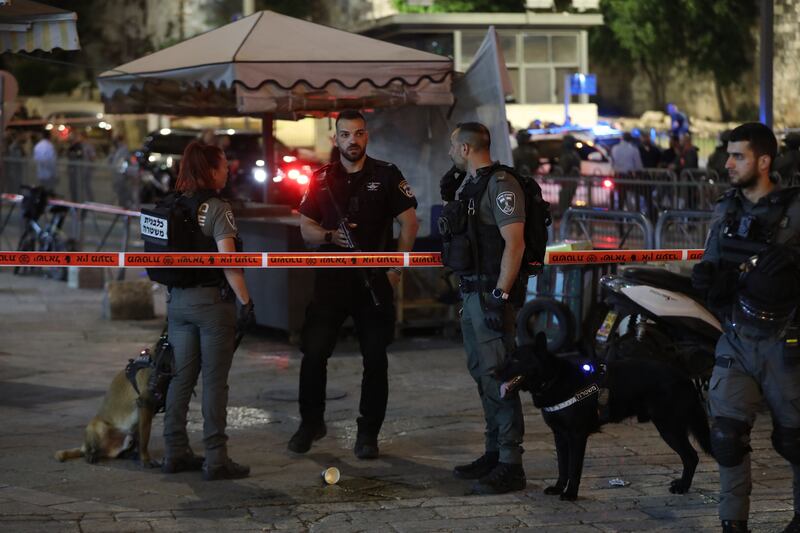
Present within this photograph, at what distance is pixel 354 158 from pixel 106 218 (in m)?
14.5

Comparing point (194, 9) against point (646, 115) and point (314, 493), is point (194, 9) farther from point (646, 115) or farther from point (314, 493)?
point (314, 493)

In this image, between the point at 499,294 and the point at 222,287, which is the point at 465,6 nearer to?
the point at 222,287

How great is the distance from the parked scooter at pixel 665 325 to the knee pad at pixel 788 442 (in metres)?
2.73

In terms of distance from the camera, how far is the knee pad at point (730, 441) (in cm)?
546

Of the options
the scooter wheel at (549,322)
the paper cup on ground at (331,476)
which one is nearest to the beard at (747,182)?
→ the paper cup on ground at (331,476)

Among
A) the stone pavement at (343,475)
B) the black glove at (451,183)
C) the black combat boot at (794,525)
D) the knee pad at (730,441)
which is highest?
the black glove at (451,183)

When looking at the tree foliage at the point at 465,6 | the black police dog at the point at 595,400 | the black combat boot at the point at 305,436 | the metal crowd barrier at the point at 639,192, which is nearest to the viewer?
the black police dog at the point at 595,400

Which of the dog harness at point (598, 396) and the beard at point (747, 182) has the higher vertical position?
the beard at point (747, 182)

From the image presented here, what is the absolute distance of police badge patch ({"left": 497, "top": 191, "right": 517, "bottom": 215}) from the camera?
6406 mm

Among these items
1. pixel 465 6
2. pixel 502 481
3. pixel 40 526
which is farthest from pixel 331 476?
pixel 465 6

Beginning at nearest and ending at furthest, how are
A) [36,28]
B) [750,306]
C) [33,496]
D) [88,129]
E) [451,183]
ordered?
[750,306], [33,496], [451,183], [36,28], [88,129]

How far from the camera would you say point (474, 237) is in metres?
6.57

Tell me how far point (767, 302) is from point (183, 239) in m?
3.05

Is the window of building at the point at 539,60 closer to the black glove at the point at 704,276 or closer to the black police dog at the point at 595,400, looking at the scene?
the black police dog at the point at 595,400
